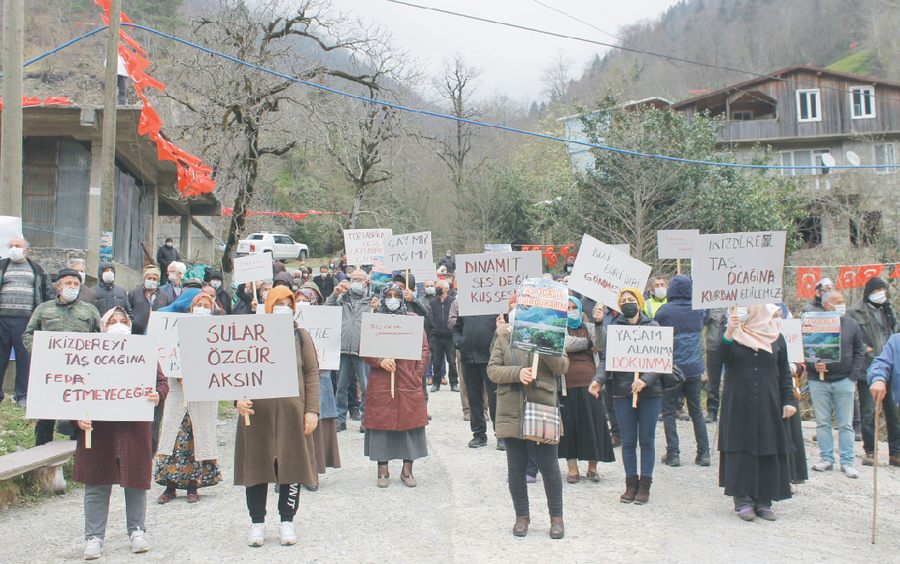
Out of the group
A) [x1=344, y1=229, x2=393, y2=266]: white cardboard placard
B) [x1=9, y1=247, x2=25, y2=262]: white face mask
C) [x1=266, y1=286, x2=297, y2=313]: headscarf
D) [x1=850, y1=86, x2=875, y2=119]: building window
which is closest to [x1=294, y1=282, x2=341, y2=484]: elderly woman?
[x1=266, y1=286, x2=297, y2=313]: headscarf

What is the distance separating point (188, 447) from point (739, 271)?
557 centimetres

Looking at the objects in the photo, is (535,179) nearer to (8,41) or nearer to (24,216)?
(24,216)

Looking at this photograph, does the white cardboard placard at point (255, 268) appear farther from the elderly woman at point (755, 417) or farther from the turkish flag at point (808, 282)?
the turkish flag at point (808, 282)

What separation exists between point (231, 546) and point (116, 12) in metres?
10.6

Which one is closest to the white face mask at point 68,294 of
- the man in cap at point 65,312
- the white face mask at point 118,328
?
the man in cap at point 65,312

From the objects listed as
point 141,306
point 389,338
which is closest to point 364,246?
point 141,306

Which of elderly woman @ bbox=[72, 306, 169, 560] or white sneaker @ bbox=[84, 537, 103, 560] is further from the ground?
elderly woman @ bbox=[72, 306, 169, 560]

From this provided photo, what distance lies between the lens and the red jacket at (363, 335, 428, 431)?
346 inches

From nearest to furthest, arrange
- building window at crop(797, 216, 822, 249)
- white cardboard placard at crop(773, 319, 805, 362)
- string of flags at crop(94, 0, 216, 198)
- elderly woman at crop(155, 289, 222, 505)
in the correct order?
1. elderly woman at crop(155, 289, 222, 505)
2. white cardboard placard at crop(773, 319, 805, 362)
3. string of flags at crop(94, 0, 216, 198)
4. building window at crop(797, 216, 822, 249)

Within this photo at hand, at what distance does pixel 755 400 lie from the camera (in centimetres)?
760

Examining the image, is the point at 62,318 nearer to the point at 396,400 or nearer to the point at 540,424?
the point at 396,400

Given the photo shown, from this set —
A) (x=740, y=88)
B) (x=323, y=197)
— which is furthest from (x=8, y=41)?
(x=740, y=88)

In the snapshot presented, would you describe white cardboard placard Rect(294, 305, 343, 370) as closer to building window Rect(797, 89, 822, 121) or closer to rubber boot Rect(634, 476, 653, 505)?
rubber boot Rect(634, 476, 653, 505)

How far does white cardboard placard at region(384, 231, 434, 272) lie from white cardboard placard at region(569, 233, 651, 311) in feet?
13.3
